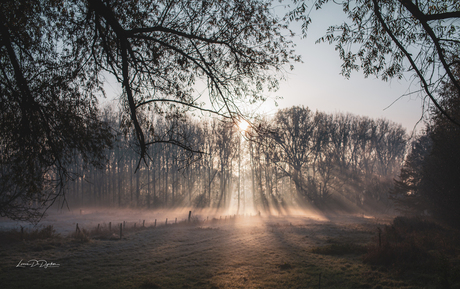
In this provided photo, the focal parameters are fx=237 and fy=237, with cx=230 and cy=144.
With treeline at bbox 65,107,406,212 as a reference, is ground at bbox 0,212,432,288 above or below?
below

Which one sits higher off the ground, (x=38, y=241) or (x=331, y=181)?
(x=331, y=181)

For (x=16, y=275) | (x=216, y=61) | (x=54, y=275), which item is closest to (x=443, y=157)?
(x=216, y=61)

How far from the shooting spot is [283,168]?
34.1 meters

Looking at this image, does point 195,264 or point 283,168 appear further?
point 283,168

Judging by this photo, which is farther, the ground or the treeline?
the treeline

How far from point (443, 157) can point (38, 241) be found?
25559mm

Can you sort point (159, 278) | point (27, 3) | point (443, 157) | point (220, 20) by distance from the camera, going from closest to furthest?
point (27, 3) < point (220, 20) < point (159, 278) < point (443, 157)

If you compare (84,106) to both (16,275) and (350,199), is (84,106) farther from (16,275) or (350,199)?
(350,199)

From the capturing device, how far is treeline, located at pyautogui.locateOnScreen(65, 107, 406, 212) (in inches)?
1298

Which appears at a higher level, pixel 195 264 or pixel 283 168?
pixel 283 168

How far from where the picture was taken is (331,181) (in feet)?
116

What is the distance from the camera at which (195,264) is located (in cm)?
1117

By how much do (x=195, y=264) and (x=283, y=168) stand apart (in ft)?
81.5

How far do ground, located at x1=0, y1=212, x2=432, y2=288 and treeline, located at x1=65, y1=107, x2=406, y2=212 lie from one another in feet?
45.0
